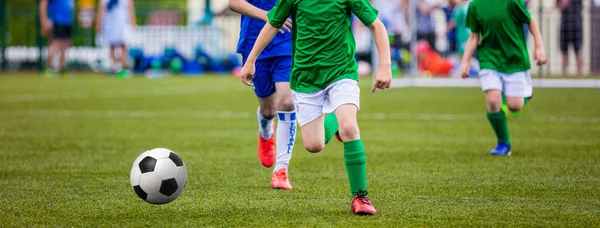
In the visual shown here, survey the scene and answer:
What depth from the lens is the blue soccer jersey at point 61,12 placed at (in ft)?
80.9

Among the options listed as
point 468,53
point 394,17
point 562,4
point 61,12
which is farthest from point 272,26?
point 61,12

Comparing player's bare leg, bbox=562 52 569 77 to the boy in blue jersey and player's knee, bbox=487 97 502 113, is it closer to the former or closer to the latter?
player's knee, bbox=487 97 502 113

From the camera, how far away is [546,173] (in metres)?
7.18

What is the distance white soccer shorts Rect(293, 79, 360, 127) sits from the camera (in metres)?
5.46

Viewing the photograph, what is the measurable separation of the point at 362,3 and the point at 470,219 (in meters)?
1.38

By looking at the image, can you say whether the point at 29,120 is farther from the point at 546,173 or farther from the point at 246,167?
the point at 546,173

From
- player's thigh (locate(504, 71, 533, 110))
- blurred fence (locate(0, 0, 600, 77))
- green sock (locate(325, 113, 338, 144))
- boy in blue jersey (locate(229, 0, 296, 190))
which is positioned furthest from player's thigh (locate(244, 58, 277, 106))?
blurred fence (locate(0, 0, 600, 77))

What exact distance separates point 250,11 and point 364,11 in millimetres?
1358

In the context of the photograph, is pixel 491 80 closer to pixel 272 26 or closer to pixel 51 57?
pixel 272 26

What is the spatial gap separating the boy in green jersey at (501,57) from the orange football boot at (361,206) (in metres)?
3.66

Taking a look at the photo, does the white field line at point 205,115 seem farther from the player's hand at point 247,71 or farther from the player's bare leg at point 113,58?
the player's bare leg at point 113,58

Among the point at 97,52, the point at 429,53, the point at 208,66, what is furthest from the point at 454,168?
the point at 97,52

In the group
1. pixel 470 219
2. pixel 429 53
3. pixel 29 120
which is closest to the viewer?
pixel 470 219

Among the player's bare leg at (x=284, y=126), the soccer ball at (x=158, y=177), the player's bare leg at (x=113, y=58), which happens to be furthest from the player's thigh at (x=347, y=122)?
the player's bare leg at (x=113, y=58)
